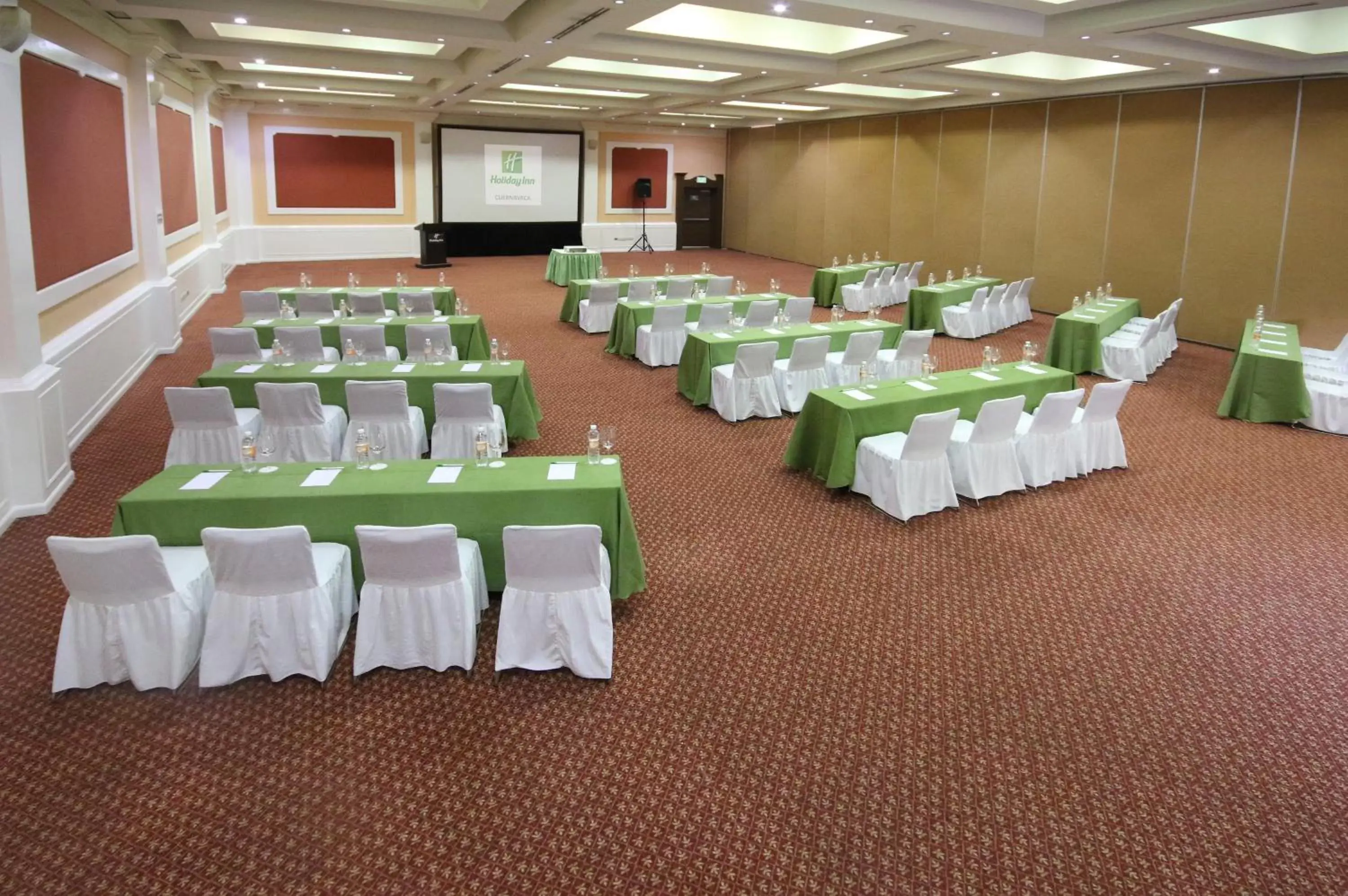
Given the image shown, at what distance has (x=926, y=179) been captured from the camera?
17.7 metres

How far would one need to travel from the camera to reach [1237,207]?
40.0 ft

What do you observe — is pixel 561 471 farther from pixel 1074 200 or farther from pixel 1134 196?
pixel 1074 200

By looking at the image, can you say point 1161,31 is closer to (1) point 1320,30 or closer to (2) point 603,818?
(1) point 1320,30

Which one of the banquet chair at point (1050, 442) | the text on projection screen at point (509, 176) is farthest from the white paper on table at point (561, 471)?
the text on projection screen at point (509, 176)

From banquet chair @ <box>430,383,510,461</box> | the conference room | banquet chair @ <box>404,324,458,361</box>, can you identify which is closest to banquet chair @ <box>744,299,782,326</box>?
the conference room

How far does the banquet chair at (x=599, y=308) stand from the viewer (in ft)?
40.8

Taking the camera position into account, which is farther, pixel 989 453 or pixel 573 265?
pixel 573 265

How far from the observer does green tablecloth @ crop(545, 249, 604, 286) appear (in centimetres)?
1688

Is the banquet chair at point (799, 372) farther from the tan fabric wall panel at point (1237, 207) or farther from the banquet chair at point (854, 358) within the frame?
the tan fabric wall panel at point (1237, 207)

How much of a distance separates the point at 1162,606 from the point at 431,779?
4.07 meters

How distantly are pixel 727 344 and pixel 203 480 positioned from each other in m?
5.19

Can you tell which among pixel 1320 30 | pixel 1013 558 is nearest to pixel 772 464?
pixel 1013 558

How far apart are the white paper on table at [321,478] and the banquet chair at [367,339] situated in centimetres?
380

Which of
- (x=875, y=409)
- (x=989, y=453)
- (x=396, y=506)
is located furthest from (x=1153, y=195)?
(x=396, y=506)
